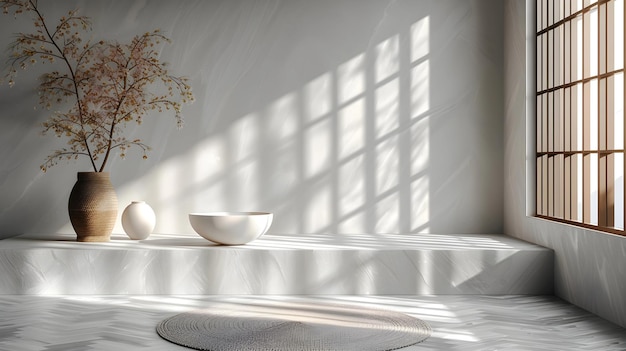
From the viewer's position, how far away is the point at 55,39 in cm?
500

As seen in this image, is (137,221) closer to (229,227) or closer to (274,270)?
(229,227)

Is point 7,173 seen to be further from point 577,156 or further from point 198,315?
point 577,156

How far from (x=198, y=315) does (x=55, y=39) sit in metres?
2.47

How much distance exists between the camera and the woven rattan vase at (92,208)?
448 cm

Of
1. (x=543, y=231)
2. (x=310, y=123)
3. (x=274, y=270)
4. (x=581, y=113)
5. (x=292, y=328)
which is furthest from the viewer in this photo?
(x=310, y=123)

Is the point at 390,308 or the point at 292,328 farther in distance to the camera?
the point at 390,308

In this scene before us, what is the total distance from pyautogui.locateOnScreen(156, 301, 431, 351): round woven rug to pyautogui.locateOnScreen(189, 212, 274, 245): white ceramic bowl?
580 millimetres

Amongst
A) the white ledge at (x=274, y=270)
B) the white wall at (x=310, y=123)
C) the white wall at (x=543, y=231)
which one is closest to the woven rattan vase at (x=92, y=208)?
the white ledge at (x=274, y=270)

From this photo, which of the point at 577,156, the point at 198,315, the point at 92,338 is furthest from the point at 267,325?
the point at 577,156

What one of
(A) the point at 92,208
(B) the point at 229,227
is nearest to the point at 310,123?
(B) the point at 229,227

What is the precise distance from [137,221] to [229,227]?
2.20 feet

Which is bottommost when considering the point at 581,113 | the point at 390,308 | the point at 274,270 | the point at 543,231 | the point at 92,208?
the point at 390,308

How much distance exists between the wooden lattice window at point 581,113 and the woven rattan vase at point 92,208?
2.72m

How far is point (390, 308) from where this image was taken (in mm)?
3818
